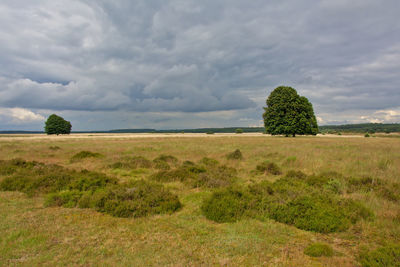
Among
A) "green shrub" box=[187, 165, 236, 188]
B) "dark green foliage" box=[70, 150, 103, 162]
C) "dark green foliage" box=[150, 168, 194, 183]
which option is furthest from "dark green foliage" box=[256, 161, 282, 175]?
"dark green foliage" box=[70, 150, 103, 162]

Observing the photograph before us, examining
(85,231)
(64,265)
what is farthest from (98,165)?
(64,265)

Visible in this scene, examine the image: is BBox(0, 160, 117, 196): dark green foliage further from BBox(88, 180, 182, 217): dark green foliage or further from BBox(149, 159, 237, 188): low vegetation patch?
BBox(149, 159, 237, 188): low vegetation patch

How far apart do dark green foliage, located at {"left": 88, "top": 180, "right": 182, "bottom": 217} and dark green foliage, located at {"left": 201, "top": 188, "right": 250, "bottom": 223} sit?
1356mm

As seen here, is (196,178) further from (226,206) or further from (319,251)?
(319,251)

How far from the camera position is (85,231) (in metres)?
5.89

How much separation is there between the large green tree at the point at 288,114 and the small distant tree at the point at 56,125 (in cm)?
9554

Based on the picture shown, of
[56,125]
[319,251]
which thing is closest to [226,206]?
[319,251]

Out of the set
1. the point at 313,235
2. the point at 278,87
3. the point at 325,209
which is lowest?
the point at 313,235

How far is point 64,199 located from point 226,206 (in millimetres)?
6479

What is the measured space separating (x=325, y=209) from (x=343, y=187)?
12.8ft

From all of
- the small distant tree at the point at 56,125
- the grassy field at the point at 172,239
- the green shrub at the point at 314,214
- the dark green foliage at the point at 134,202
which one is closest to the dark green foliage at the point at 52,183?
the grassy field at the point at 172,239

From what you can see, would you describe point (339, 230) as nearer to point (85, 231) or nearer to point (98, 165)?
point (85, 231)

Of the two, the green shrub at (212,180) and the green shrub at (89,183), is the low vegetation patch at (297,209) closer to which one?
the green shrub at (212,180)

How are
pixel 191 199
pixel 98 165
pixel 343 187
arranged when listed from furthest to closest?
1. pixel 98 165
2. pixel 343 187
3. pixel 191 199
